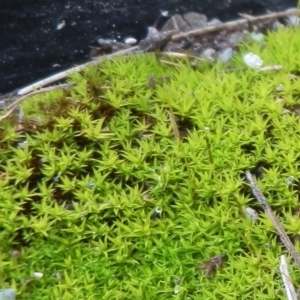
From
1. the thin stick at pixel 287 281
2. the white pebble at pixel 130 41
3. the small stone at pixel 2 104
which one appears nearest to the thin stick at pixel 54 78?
the small stone at pixel 2 104

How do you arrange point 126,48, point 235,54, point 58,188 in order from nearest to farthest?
point 58,188
point 235,54
point 126,48

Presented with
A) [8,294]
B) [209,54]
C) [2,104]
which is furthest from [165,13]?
[8,294]

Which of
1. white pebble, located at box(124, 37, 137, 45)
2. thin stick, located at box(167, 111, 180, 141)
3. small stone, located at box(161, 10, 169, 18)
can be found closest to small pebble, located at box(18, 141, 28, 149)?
thin stick, located at box(167, 111, 180, 141)

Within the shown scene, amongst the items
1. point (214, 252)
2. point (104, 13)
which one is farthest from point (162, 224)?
point (104, 13)

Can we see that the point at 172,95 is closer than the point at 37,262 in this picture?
No

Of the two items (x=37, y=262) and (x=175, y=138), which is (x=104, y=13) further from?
(x=37, y=262)

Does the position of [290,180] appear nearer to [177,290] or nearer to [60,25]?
[177,290]
